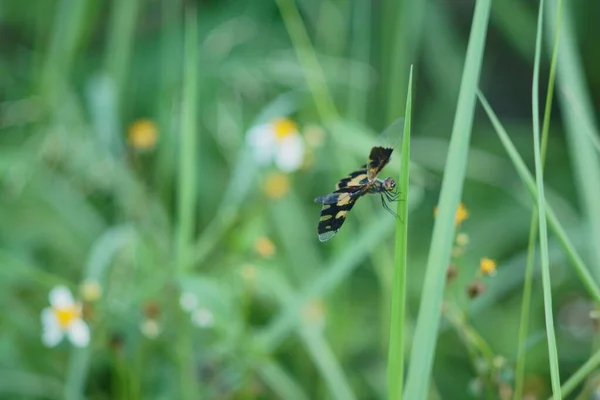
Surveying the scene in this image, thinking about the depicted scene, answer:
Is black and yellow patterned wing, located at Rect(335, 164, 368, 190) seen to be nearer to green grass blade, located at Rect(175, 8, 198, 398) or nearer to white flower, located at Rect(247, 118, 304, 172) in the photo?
green grass blade, located at Rect(175, 8, 198, 398)

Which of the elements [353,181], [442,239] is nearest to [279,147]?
[353,181]

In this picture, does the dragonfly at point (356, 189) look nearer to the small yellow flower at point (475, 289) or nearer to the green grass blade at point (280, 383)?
the small yellow flower at point (475, 289)

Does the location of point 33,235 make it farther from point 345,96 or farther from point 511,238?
point 511,238

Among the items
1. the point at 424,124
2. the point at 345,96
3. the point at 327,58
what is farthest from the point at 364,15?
the point at 424,124

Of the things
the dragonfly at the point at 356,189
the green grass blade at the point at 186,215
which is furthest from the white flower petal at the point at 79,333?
the dragonfly at the point at 356,189

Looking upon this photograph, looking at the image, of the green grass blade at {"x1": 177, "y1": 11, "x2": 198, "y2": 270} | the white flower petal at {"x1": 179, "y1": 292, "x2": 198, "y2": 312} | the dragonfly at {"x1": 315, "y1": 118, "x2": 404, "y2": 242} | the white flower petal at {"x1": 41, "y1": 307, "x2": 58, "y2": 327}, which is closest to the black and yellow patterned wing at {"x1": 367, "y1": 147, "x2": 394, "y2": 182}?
the dragonfly at {"x1": 315, "y1": 118, "x2": 404, "y2": 242}

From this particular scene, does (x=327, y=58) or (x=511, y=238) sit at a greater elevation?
(x=327, y=58)
